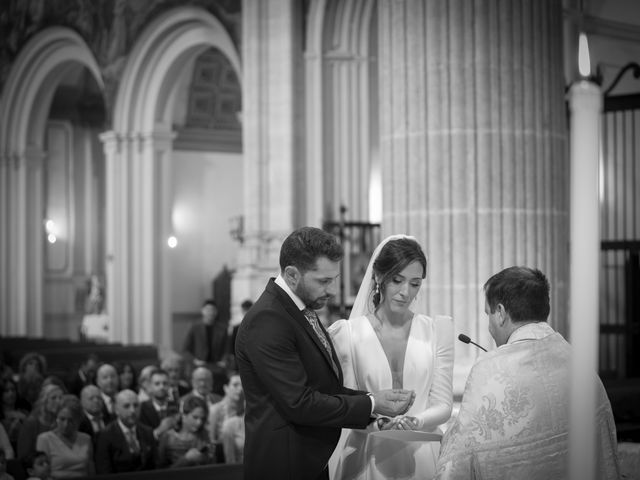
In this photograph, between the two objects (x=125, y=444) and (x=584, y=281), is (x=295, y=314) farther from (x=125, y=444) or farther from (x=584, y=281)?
(x=125, y=444)

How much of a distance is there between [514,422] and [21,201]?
19462mm


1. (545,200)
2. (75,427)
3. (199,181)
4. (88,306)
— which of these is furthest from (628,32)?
(88,306)

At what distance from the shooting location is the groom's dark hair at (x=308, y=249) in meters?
3.28

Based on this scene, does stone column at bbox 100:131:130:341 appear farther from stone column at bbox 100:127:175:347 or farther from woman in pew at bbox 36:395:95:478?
woman in pew at bbox 36:395:95:478

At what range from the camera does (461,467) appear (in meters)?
3.01

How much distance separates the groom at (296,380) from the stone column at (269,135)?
8.82 m

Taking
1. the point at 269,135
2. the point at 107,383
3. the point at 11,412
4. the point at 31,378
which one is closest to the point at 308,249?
the point at 11,412

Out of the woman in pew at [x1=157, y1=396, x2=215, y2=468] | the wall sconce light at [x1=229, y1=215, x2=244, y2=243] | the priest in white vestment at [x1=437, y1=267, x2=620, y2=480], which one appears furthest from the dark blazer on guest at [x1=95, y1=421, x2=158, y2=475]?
the wall sconce light at [x1=229, y1=215, x2=244, y2=243]

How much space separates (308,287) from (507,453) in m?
0.83

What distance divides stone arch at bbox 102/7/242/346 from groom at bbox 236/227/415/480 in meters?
13.8

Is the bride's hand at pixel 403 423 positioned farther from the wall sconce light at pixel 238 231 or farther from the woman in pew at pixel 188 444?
the wall sconce light at pixel 238 231

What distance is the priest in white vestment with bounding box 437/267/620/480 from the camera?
3002 mm

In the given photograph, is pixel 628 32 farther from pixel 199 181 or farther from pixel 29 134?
pixel 29 134

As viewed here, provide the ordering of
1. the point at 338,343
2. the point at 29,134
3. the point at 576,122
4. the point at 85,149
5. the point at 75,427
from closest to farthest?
the point at 576,122, the point at 338,343, the point at 75,427, the point at 29,134, the point at 85,149
